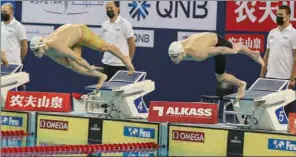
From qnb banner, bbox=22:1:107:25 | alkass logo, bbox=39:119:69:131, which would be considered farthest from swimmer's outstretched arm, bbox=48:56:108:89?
qnb banner, bbox=22:1:107:25

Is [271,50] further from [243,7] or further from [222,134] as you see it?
[243,7]

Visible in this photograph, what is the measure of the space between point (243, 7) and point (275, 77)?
2.22 meters

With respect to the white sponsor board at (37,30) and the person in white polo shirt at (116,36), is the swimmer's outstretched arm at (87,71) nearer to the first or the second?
the person in white polo shirt at (116,36)

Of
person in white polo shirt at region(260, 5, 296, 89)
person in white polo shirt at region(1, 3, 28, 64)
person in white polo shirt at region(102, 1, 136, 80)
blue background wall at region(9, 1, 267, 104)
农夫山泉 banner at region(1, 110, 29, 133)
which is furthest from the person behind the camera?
blue background wall at region(9, 1, 267, 104)

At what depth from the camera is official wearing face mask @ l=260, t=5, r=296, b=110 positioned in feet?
24.2

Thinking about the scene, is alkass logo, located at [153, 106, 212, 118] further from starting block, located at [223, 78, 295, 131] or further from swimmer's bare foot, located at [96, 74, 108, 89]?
swimmer's bare foot, located at [96, 74, 108, 89]

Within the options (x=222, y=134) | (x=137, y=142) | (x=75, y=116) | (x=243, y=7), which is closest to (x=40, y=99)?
(x=75, y=116)

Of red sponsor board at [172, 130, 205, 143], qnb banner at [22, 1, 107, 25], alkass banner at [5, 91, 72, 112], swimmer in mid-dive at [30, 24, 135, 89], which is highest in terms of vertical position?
qnb banner at [22, 1, 107, 25]

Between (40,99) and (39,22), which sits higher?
(39,22)

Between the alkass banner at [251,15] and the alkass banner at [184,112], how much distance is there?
2.36 metres

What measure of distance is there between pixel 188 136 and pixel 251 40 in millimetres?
2688

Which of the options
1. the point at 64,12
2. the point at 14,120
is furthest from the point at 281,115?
the point at 64,12

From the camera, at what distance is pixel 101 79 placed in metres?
8.05

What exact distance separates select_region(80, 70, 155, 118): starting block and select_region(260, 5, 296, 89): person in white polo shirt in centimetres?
136
